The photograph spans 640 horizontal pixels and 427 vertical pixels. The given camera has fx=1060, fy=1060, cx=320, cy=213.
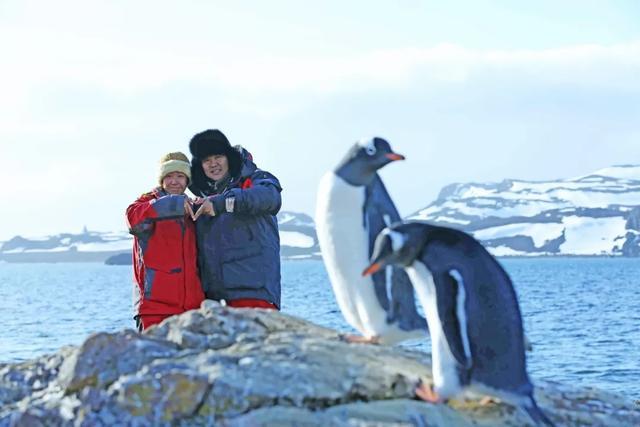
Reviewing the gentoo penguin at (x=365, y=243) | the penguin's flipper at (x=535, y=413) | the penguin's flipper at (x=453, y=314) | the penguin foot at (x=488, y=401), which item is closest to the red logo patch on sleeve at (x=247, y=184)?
the gentoo penguin at (x=365, y=243)

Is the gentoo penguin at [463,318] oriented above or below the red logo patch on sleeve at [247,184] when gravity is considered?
below

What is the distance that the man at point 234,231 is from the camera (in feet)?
23.3

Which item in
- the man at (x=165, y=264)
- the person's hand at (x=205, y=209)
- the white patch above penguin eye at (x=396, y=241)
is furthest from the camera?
the man at (x=165, y=264)

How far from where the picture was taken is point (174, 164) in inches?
283

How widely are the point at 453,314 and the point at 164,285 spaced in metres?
2.59

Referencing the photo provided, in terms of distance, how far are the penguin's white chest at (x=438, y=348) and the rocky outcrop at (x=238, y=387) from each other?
10 cm

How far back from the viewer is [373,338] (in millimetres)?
5770

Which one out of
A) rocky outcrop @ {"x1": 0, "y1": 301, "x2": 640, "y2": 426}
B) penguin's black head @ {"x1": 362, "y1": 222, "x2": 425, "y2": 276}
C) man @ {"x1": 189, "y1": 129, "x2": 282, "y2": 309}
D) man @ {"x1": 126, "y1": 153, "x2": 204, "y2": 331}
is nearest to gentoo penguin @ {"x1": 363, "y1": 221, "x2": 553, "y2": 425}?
penguin's black head @ {"x1": 362, "y1": 222, "x2": 425, "y2": 276}

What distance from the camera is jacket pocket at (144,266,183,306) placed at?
7070 mm

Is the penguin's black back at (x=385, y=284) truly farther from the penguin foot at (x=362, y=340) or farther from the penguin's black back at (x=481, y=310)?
the penguin's black back at (x=481, y=310)

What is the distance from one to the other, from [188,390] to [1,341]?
31.4 m

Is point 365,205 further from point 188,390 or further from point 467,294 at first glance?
point 188,390

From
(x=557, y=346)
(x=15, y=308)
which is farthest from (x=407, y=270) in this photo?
(x=15, y=308)

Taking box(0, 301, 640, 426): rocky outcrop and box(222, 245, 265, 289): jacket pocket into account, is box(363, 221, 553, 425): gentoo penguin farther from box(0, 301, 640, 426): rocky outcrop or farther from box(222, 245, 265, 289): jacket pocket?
box(222, 245, 265, 289): jacket pocket
